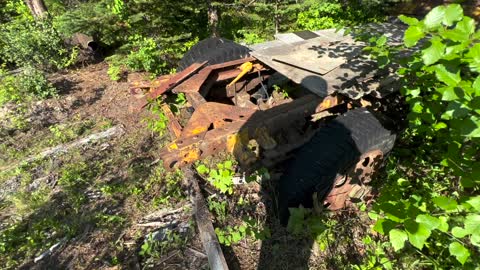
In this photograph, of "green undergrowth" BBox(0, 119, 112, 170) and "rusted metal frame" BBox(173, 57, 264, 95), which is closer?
"rusted metal frame" BBox(173, 57, 264, 95)

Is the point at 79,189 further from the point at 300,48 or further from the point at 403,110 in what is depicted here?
the point at 403,110

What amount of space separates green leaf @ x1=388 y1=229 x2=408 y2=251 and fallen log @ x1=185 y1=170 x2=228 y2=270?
5.07 feet

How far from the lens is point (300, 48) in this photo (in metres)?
4.04

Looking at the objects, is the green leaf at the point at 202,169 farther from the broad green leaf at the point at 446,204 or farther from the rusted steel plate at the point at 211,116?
the broad green leaf at the point at 446,204

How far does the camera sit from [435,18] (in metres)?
1.24

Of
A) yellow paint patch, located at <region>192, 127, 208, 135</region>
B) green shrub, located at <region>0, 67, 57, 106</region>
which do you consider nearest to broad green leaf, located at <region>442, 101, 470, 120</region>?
yellow paint patch, located at <region>192, 127, 208, 135</region>

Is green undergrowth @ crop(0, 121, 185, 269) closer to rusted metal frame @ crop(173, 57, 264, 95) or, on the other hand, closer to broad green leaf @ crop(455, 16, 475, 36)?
rusted metal frame @ crop(173, 57, 264, 95)

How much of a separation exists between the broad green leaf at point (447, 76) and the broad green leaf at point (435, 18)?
187 mm

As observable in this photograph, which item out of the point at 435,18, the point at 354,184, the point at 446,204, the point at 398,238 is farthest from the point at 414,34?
the point at 354,184

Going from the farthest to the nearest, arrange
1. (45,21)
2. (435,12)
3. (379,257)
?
(45,21), (379,257), (435,12)

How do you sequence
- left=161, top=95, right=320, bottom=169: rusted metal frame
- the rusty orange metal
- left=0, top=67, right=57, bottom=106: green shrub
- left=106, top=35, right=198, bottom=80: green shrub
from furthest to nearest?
left=106, top=35, right=198, bottom=80: green shrub, left=0, top=67, right=57, bottom=106: green shrub, the rusty orange metal, left=161, top=95, right=320, bottom=169: rusted metal frame

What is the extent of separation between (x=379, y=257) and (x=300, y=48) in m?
2.68

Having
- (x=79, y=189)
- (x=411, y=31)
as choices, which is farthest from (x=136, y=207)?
(x=411, y=31)

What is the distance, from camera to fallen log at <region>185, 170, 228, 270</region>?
2496 millimetres
